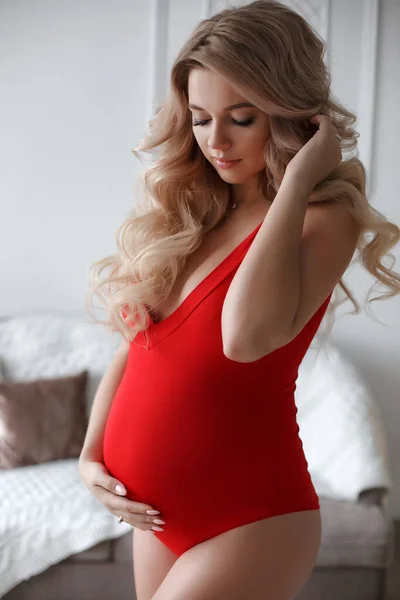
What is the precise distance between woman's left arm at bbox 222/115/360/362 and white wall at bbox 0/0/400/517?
218 centimetres

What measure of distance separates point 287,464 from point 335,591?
4.74 ft

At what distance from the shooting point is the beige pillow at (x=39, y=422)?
2.71 metres

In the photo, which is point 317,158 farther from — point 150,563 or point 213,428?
point 150,563

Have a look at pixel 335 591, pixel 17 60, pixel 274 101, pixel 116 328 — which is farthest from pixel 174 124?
pixel 17 60

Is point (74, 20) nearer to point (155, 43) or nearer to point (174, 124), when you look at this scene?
point (155, 43)

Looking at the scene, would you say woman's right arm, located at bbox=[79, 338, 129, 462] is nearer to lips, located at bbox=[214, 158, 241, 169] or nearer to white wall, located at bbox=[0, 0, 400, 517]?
lips, located at bbox=[214, 158, 241, 169]

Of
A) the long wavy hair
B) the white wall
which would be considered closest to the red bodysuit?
the long wavy hair

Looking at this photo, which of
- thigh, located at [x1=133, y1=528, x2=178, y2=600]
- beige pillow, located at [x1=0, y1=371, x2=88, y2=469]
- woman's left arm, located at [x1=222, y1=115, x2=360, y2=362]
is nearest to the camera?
woman's left arm, located at [x1=222, y1=115, x2=360, y2=362]

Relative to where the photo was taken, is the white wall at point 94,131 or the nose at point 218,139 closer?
the nose at point 218,139

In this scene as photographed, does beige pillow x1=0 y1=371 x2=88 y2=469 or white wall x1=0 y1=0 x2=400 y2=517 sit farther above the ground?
white wall x1=0 y1=0 x2=400 y2=517

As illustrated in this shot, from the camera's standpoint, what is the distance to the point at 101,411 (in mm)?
1326

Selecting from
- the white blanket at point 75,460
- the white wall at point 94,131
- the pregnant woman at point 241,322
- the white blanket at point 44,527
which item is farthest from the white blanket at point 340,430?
the pregnant woman at point 241,322

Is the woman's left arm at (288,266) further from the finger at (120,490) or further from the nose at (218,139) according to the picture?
the finger at (120,490)

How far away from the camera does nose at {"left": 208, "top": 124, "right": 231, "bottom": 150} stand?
40.7 inches
